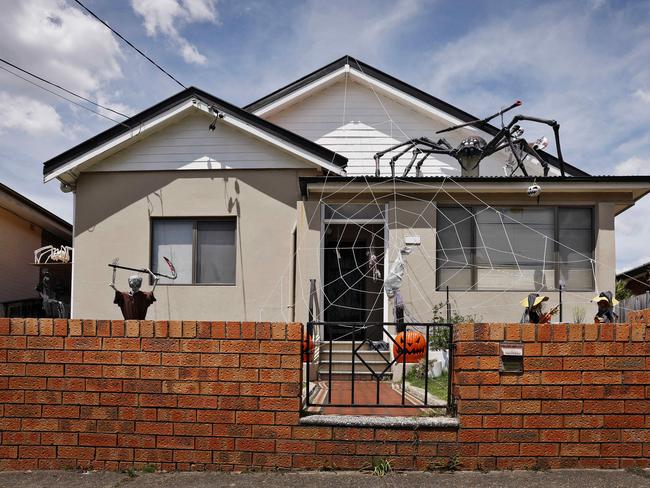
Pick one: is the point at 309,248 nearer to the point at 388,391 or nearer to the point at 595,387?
the point at 388,391

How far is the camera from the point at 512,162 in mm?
10203

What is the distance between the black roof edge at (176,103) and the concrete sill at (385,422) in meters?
5.27

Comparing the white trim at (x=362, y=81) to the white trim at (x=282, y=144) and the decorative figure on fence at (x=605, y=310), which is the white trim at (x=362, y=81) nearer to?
the white trim at (x=282, y=144)

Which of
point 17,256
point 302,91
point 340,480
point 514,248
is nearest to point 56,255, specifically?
point 17,256

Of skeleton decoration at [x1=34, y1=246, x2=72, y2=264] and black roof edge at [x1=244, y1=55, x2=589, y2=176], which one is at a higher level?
black roof edge at [x1=244, y1=55, x2=589, y2=176]

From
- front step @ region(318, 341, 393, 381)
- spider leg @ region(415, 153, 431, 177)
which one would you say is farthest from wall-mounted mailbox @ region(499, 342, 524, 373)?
spider leg @ region(415, 153, 431, 177)

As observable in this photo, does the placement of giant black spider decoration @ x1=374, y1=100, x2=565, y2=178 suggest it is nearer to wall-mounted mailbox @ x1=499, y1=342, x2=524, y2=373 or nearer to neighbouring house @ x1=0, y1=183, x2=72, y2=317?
wall-mounted mailbox @ x1=499, y1=342, x2=524, y2=373

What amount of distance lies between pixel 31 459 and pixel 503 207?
23.0ft

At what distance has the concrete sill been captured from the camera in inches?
157

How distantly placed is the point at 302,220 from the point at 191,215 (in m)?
2.19

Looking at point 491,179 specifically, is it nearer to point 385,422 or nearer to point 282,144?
point 282,144

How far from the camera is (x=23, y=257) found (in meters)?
11.3

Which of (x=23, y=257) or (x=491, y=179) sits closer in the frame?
(x=491, y=179)

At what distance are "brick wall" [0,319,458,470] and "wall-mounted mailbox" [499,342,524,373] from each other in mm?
671
